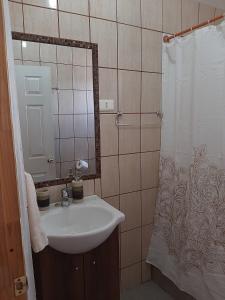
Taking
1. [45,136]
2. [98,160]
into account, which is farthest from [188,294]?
[45,136]

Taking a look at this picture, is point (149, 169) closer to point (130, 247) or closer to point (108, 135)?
point (108, 135)

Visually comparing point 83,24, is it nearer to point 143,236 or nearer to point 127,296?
point 143,236

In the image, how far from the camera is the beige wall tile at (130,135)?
6.20 feet

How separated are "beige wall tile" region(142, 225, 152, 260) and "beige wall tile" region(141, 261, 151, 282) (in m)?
0.07

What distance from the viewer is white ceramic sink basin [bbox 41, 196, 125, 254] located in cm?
129

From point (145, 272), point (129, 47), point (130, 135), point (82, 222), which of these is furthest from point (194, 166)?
point (145, 272)

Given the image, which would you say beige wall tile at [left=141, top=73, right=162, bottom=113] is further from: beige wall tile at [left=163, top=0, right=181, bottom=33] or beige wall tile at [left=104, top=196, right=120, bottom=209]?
beige wall tile at [left=104, top=196, right=120, bottom=209]

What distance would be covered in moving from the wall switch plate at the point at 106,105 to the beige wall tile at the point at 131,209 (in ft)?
2.28

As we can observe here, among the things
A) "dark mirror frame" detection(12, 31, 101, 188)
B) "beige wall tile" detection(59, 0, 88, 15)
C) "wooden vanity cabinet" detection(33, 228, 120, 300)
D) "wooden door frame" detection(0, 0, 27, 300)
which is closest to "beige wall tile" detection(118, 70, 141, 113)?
"dark mirror frame" detection(12, 31, 101, 188)

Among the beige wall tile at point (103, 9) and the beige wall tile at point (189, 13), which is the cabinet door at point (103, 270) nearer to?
the beige wall tile at point (103, 9)

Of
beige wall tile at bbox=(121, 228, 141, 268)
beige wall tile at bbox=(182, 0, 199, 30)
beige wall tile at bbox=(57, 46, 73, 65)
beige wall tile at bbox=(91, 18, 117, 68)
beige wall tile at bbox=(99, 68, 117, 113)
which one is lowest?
beige wall tile at bbox=(121, 228, 141, 268)

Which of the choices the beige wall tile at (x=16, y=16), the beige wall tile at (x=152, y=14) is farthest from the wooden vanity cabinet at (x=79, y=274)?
the beige wall tile at (x=152, y=14)

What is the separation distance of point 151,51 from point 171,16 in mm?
343

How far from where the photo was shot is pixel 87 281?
4.86 ft
